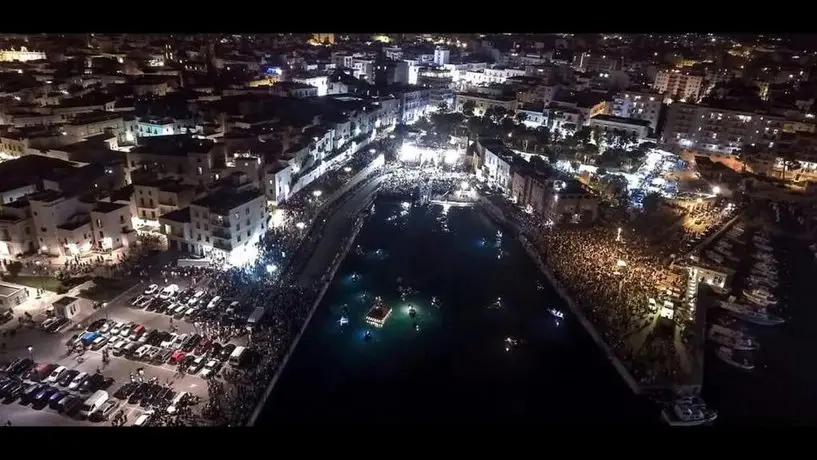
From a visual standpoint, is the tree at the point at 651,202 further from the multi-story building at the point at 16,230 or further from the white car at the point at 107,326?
the multi-story building at the point at 16,230

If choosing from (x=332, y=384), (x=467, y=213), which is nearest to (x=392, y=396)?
(x=332, y=384)

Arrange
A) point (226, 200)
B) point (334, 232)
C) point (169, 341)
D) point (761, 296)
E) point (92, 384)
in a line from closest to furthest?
point (92, 384) < point (169, 341) < point (226, 200) < point (761, 296) < point (334, 232)

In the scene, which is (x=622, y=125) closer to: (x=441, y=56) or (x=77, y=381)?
(x=441, y=56)

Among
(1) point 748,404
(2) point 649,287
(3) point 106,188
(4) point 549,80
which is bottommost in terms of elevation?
(1) point 748,404

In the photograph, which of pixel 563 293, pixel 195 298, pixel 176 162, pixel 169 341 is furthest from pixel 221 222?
pixel 563 293

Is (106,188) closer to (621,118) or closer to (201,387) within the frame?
(201,387)

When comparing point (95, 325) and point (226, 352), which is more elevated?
point (95, 325)

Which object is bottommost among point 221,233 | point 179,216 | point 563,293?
point 563,293

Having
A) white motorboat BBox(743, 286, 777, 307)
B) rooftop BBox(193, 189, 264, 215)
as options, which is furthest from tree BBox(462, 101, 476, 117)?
white motorboat BBox(743, 286, 777, 307)
